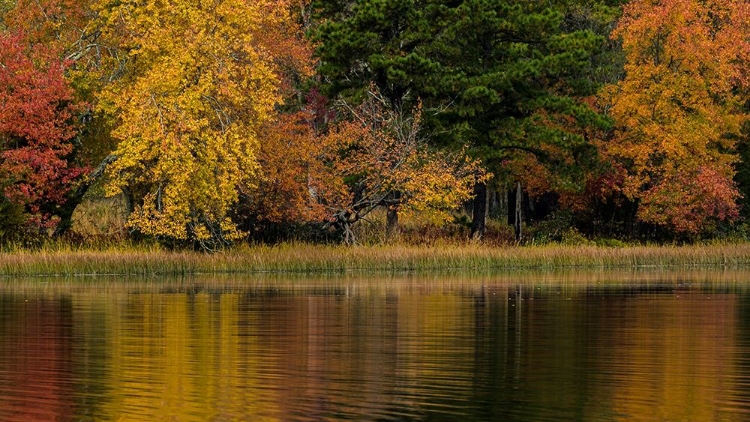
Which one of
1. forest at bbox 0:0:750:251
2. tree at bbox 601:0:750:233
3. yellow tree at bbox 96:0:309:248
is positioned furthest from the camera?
tree at bbox 601:0:750:233

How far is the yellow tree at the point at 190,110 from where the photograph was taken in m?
48.3

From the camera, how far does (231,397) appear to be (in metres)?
17.2

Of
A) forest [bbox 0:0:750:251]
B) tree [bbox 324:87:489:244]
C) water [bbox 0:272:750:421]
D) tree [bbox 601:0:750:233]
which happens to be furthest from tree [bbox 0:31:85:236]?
tree [bbox 601:0:750:233]

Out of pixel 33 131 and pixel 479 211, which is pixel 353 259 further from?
pixel 33 131

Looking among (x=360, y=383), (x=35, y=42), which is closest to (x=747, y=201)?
(x=35, y=42)

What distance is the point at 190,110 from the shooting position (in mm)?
49062

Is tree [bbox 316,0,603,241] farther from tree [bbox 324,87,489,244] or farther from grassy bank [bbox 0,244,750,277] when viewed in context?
grassy bank [bbox 0,244,750,277]

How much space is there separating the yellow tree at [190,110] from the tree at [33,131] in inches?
68.4

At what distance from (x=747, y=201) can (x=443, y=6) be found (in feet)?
66.0

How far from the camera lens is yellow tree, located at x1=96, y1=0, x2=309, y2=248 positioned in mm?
48281

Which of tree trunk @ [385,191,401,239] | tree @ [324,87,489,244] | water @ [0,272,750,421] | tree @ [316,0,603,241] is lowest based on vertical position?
water @ [0,272,750,421]

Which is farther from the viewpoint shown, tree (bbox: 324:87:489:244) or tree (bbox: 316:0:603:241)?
tree (bbox: 316:0:603:241)

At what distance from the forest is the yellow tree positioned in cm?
10

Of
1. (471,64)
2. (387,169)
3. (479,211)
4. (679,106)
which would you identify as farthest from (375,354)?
(679,106)
